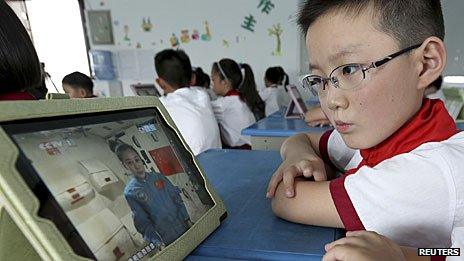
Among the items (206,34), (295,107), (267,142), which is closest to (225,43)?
(206,34)

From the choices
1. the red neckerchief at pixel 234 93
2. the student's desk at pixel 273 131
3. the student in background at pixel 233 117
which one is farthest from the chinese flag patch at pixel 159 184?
the red neckerchief at pixel 234 93

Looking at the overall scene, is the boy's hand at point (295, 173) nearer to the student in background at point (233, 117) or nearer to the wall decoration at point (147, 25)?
the student in background at point (233, 117)

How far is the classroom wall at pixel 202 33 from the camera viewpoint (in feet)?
12.4

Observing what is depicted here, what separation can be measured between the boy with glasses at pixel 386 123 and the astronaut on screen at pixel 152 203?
19 cm

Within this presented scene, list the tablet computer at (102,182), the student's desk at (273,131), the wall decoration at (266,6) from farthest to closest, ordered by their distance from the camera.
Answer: the wall decoration at (266,6) < the student's desk at (273,131) < the tablet computer at (102,182)

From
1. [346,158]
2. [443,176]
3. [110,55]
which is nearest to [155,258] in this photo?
[443,176]

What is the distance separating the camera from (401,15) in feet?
1.69

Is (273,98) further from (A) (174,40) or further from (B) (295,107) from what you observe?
(A) (174,40)

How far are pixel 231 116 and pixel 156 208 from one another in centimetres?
201

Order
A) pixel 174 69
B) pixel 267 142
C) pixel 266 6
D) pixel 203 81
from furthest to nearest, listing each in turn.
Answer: pixel 266 6
pixel 203 81
pixel 174 69
pixel 267 142

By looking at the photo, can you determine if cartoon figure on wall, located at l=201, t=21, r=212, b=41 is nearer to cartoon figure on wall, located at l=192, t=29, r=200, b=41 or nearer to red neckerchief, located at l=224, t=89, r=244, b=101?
cartoon figure on wall, located at l=192, t=29, r=200, b=41

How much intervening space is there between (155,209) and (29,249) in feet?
0.48

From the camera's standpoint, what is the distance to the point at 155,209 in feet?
1.44

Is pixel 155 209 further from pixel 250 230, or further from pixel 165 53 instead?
pixel 165 53
